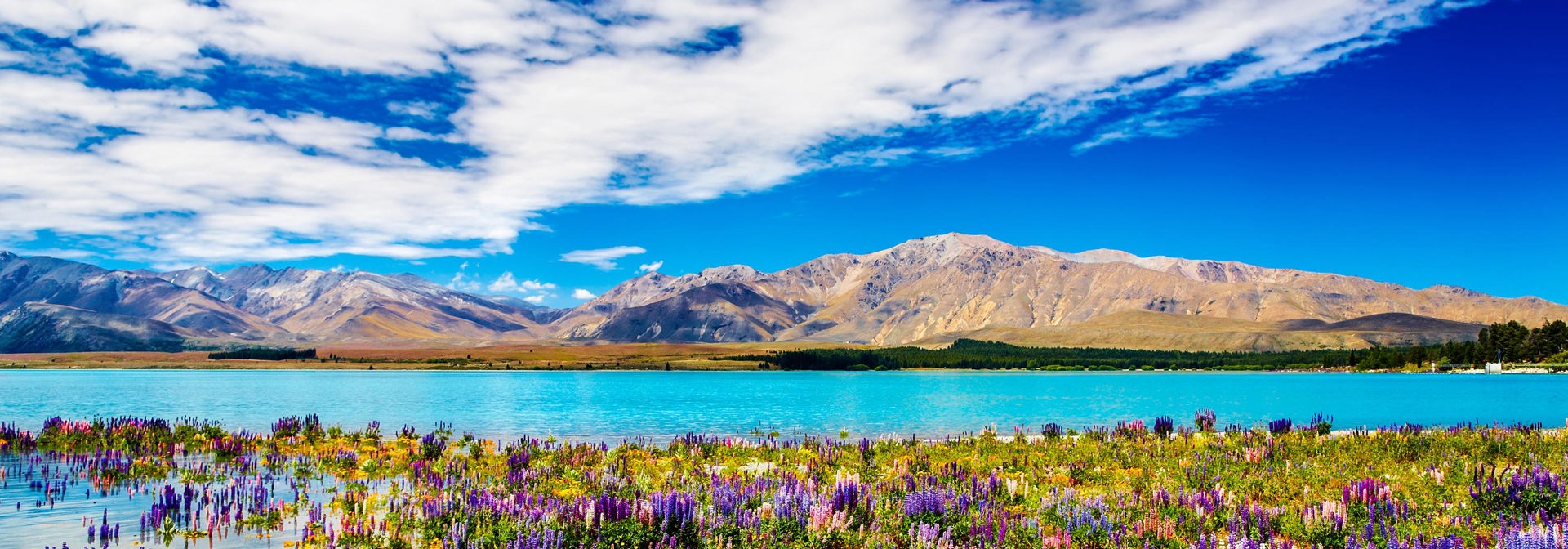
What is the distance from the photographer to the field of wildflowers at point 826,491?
1381cm

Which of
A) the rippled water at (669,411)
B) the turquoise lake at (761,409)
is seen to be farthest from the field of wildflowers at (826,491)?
the turquoise lake at (761,409)

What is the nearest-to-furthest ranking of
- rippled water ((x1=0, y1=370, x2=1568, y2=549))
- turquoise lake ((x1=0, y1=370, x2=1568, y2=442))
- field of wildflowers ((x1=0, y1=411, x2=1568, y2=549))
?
field of wildflowers ((x1=0, y1=411, x2=1568, y2=549)), rippled water ((x1=0, y1=370, x2=1568, y2=549)), turquoise lake ((x1=0, y1=370, x2=1568, y2=442))

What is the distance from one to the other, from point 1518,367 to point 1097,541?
764ft

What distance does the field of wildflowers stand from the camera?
1381cm

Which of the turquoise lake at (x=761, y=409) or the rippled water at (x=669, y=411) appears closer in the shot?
the rippled water at (x=669, y=411)

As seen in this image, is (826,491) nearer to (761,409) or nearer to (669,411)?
(669,411)

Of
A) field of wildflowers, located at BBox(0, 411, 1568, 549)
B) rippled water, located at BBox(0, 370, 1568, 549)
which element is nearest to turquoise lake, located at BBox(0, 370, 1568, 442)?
rippled water, located at BBox(0, 370, 1568, 549)

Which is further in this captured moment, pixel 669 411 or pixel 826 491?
pixel 669 411

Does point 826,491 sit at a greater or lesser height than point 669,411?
greater

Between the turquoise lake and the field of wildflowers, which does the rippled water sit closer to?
the turquoise lake

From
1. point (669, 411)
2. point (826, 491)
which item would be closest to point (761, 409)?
point (669, 411)

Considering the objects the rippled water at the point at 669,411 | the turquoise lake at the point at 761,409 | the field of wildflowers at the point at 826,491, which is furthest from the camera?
the turquoise lake at the point at 761,409

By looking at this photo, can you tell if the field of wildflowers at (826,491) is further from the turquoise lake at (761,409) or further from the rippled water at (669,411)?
the turquoise lake at (761,409)

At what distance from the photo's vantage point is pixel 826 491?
17.5 meters
